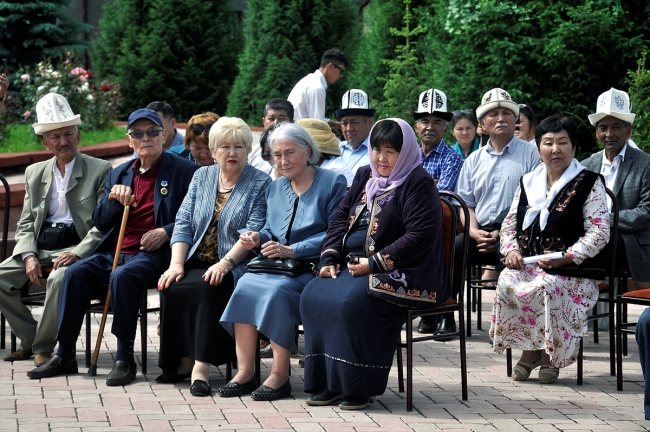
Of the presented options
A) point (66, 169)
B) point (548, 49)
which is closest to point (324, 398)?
point (66, 169)

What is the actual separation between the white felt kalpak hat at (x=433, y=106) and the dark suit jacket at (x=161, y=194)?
85.6 inches

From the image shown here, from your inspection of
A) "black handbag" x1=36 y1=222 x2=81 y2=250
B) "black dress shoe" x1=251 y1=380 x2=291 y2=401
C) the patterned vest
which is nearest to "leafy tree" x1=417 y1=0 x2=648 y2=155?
the patterned vest

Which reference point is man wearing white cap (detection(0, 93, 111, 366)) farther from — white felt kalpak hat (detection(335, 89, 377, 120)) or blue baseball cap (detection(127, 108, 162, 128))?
white felt kalpak hat (detection(335, 89, 377, 120))

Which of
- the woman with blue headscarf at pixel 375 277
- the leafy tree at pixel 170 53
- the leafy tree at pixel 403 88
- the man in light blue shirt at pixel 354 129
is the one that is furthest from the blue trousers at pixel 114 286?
the leafy tree at pixel 170 53

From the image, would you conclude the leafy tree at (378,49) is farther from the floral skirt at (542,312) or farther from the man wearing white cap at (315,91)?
the floral skirt at (542,312)

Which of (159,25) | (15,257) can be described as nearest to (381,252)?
(15,257)

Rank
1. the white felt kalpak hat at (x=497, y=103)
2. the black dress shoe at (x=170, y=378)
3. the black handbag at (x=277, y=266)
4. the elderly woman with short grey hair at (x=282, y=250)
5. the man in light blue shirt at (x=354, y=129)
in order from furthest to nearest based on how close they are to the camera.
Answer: the man in light blue shirt at (x=354, y=129), the white felt kalpak hat at (x=497, y=103), the black dress shoe at (x=170, y=378), the black handbag at (x=277, y=266), the elderly woman with short grey hair at (x=282, y=250)

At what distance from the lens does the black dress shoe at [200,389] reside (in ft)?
20.1

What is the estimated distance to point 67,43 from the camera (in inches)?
818

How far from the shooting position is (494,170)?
7.93m

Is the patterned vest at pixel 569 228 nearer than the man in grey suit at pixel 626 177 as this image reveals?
Yes

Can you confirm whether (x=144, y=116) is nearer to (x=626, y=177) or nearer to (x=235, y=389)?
(x=235, y=389)

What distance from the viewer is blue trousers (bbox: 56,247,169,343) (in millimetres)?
6578

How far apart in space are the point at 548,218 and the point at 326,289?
154 centimetres
